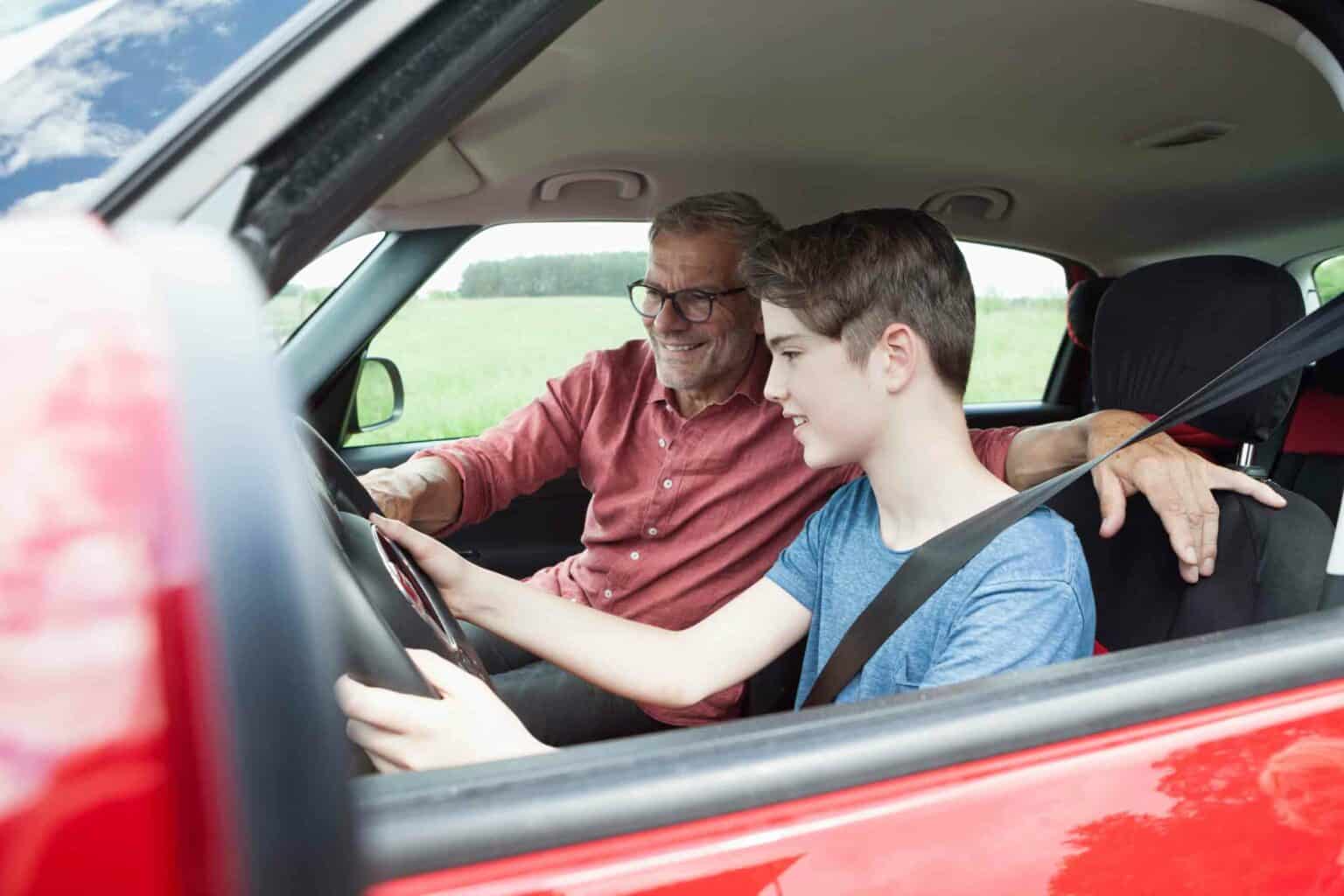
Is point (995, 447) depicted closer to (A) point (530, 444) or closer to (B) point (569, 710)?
(B) point (569, 710)

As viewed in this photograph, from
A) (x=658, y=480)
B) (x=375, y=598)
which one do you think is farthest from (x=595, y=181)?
(x=375, y=598)

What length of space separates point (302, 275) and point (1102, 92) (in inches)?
72.8

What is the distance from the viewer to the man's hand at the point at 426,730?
0.88 metres

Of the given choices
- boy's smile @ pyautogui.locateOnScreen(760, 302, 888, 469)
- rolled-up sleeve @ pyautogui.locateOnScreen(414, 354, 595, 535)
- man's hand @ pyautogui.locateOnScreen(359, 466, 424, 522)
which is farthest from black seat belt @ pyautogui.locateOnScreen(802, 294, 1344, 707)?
rolled-up sleeve @ pyautogui.locateOnScreen(414, 354, 595, 535)

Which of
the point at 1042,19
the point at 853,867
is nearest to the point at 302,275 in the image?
the point at 853,867

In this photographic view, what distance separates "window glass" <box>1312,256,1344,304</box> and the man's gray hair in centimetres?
218

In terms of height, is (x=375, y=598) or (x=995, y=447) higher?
(x=995, y=447)

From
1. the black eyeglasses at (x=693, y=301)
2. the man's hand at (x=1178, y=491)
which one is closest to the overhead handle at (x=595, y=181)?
the black eyeglasses at (x=693, y=301)

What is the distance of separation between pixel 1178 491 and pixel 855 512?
47 centimetres

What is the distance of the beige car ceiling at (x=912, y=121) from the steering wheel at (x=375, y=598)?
22.5 inches

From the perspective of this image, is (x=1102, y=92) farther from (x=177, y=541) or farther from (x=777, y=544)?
(x=177, y=541)

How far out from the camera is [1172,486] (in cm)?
169

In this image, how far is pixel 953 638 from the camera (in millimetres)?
1367

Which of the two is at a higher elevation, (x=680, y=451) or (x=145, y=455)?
(x=680, y=451)
